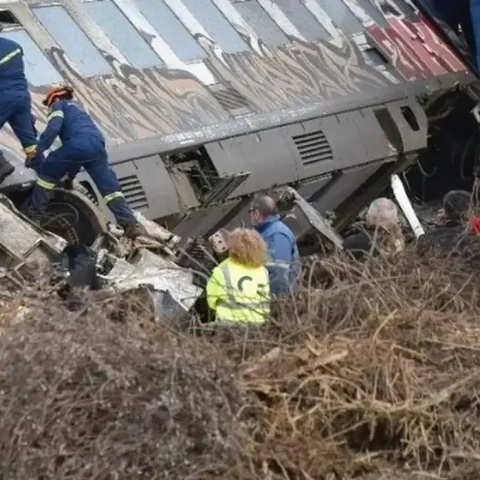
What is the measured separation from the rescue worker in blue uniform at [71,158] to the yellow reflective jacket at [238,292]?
2728mm

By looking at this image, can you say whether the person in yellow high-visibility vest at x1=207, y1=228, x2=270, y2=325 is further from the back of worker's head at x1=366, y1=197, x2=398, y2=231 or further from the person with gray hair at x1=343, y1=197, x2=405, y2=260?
the back of worker's head at x1=366, y1=197, x2=398, y2=231

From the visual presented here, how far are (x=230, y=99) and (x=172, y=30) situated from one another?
88 centimetres

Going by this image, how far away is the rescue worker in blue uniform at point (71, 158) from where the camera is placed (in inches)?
423

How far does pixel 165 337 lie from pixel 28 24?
647cm

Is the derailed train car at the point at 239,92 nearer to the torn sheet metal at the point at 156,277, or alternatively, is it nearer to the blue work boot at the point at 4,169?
the blue work boot at the point at 4,169

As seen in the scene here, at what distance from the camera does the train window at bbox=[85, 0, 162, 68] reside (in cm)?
1302

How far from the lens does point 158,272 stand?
352 inches

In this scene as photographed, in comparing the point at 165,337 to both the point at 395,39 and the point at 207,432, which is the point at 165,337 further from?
the point at 395,39

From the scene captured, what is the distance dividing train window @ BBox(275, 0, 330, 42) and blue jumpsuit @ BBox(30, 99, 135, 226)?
14.3ft

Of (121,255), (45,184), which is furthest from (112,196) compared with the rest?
(121,255)

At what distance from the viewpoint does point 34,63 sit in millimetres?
12148

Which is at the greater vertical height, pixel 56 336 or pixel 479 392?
pixel 56 336

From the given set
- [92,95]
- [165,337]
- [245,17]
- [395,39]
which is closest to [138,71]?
[92,95]

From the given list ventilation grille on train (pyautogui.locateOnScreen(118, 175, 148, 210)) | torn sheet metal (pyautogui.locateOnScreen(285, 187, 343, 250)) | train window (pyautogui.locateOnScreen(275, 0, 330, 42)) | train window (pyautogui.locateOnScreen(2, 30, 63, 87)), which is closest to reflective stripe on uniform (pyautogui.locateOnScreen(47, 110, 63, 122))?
ventilation grille on train (pyautogui.locateOnScreen(118, 175, 148, 210))
